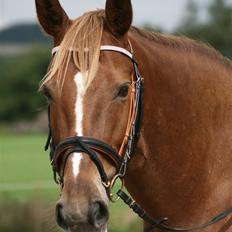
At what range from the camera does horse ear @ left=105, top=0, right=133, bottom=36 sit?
12.6ft

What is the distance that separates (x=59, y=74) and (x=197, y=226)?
3.94 feet

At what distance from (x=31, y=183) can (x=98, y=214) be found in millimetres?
18632

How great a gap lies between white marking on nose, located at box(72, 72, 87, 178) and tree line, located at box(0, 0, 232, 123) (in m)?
60.2

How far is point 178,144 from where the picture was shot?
13.7 ft

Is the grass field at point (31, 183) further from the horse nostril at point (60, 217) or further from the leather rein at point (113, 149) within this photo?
the horse nostril at point (60, 217)

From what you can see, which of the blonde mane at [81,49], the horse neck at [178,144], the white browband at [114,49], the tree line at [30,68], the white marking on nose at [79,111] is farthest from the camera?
the tree line at [30,68]

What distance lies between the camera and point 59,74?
3662 mm

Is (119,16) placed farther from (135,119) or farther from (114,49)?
(135,119)

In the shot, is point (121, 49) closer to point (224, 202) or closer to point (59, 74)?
point (59, 74)

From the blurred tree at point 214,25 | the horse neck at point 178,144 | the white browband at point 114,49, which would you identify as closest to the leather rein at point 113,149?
the white browband at point 114,49

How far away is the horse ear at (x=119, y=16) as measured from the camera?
3846 millimetres

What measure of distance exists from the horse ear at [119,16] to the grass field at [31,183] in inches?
51.0

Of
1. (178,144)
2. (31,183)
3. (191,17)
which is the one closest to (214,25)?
(191,17)

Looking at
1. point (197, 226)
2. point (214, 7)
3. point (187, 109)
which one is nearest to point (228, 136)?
point (187, 109)
